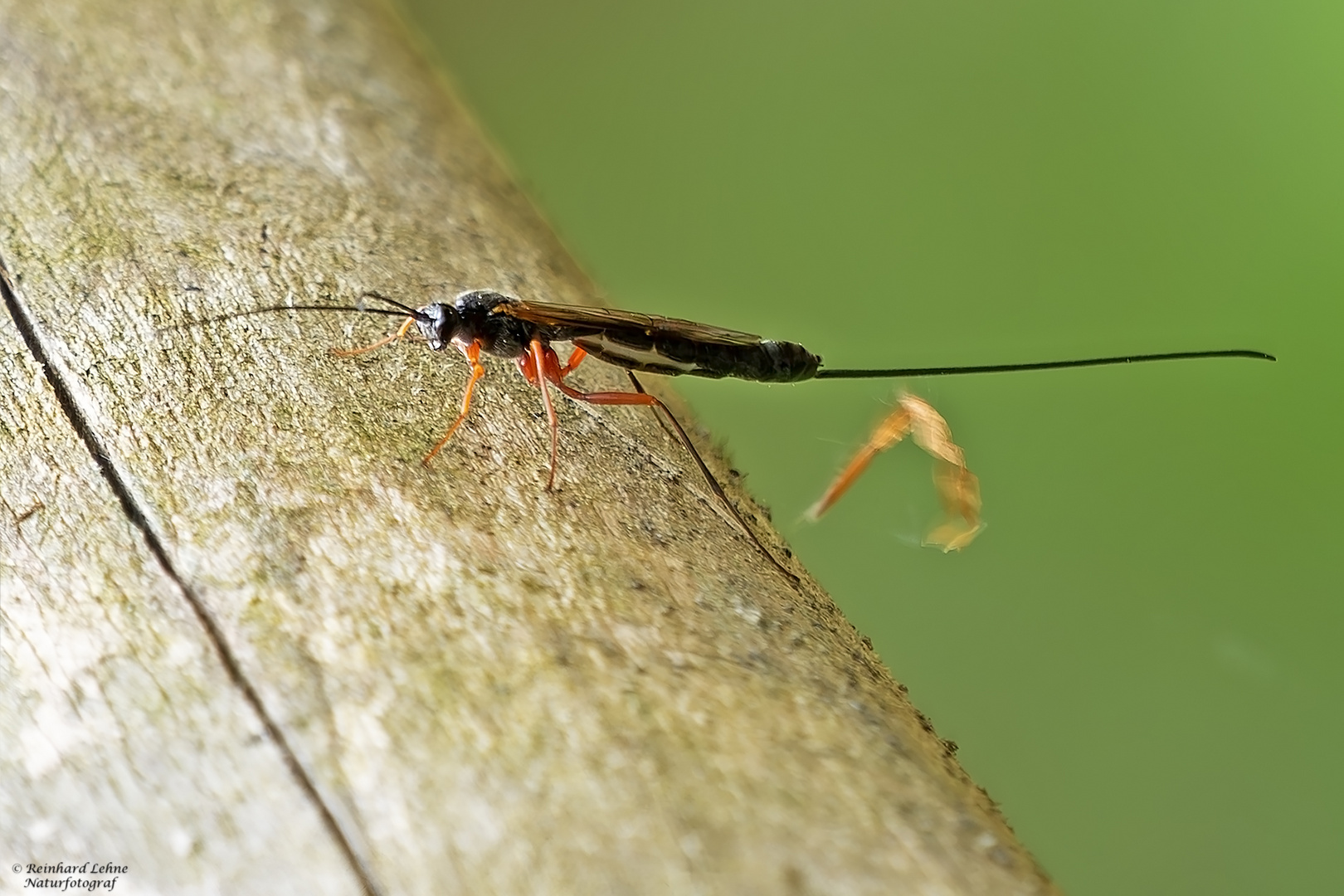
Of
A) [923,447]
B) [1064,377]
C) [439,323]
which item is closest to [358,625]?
[439,323]

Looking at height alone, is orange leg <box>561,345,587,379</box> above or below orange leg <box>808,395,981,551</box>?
below

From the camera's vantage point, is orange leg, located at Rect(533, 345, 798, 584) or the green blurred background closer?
orange leg, located at Rect(533, 345, 798, 584)

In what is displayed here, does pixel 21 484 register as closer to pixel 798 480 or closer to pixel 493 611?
pixel 493 611

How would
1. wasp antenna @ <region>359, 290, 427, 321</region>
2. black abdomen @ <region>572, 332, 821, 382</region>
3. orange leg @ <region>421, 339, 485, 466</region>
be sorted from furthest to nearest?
black abdomen @ <region>572, 332, 821, 382</region>, wasp antenna @ <region>359, 290, 427, 321</region>, orange leg @ <region>421, 339, 485, 466</region>

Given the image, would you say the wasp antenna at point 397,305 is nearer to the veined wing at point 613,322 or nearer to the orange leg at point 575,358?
the veined wing at point 613,322

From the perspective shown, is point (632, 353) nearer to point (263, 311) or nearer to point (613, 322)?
point (613, 322)

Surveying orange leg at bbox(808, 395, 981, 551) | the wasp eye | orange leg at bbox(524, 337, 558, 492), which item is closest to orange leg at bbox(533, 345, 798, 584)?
orange leg at bbox(524, 337, 558, 492)

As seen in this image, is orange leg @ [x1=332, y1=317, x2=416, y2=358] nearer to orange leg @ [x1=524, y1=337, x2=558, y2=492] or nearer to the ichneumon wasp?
the ichneumon wasp
